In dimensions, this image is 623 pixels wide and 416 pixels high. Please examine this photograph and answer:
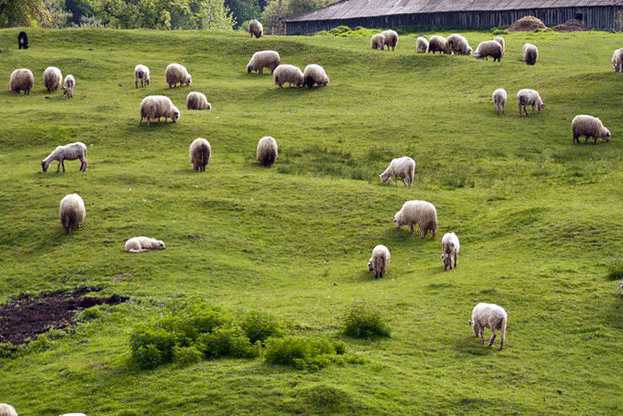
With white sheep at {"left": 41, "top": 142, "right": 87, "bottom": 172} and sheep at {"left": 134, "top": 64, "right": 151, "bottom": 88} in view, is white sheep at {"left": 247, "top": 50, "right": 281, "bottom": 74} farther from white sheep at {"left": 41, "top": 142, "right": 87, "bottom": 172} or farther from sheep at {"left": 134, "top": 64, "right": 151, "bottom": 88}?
white sheep at {"left": 41, "top": 142, "right": 87, "bottom": 172}

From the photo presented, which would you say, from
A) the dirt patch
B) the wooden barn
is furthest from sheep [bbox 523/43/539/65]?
the dirt patch

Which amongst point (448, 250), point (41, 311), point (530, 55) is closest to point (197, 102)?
point (530, 55)

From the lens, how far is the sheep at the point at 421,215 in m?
33.2

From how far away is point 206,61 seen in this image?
6328 centimetres

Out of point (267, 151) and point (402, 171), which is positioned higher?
point (267, 151)

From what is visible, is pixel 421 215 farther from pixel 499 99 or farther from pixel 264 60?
pixel 264 60

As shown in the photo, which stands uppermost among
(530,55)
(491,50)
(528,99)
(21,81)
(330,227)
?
(491,50)

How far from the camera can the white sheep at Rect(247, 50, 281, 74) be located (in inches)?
2377

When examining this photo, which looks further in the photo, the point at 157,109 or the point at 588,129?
the point at 157,109

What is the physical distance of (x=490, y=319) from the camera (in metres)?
22.8

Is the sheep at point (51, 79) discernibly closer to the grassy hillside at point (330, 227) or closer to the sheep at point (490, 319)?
the grassy hillside at point (330, 227)

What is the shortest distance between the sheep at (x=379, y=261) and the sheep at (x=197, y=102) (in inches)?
928

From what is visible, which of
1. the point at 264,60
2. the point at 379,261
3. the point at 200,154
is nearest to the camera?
the point at 379,261

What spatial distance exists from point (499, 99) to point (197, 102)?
50.1ft
